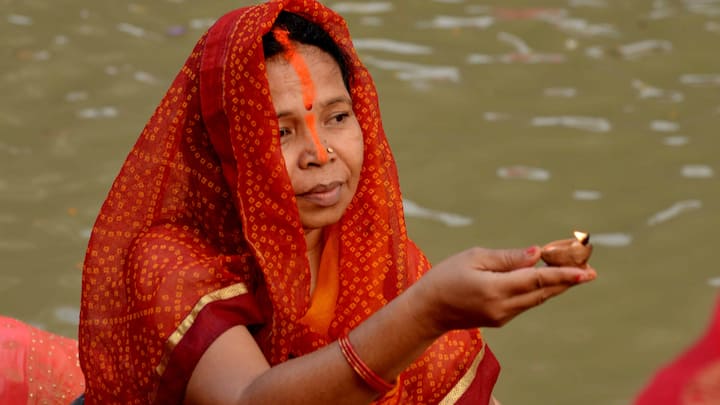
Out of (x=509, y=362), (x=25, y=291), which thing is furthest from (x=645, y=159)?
(x=25, y=291)

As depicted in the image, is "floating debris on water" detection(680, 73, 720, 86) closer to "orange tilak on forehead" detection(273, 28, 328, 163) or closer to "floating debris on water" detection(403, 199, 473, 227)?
"floating debris on water" detection(403, 199, 473, 227)

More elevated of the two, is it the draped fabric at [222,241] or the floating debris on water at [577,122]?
the draped fabric at [222,241]

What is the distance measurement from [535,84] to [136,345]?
4.38 meters

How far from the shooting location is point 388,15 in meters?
7.72

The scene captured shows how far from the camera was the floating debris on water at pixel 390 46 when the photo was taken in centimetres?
719

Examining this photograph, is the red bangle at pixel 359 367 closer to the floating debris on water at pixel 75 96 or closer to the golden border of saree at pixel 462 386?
the golden border of saree at pixel 462 386

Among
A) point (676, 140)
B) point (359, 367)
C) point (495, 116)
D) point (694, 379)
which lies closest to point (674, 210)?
point (676, 140)

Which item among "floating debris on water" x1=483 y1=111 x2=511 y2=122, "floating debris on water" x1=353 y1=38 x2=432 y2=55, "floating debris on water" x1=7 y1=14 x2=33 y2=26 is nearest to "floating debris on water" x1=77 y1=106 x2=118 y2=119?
"floating debris on water" x1=7 y1=14 x2=33 y2=26

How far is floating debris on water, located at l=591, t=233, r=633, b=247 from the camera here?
17.3 feet

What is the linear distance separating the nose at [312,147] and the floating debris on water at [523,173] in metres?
3.31

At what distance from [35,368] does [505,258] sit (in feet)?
5.91

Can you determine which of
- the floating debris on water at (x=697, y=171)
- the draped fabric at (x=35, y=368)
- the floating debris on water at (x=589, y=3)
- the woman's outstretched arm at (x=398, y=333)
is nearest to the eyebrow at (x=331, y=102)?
the woman's outstretched arm at (x=398, y=333)

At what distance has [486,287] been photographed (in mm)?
1910

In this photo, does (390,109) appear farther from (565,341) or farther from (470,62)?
(565,341)
